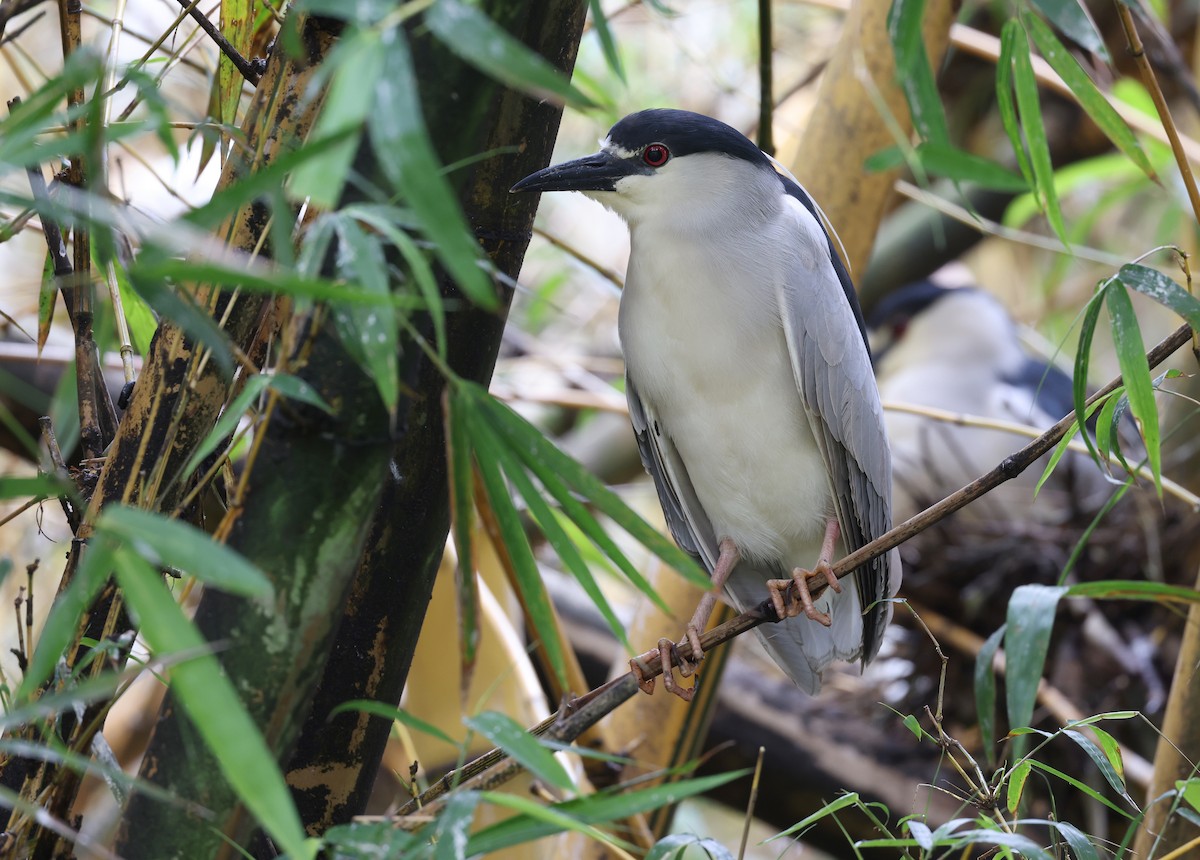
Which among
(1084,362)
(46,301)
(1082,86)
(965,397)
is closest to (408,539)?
(46,301)

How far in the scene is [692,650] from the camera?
3.71ft

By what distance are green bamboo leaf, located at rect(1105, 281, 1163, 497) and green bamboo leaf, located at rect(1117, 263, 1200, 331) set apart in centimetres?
1

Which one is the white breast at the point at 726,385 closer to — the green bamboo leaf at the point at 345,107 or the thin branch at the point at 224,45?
the thin branch at the point at 224,45

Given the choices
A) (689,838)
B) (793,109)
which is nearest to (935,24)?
(689,838)

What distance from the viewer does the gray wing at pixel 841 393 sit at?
1.36 m

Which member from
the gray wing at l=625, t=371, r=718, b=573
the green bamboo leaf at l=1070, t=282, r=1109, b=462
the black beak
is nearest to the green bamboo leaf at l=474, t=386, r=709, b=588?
the green bamboo leaf at l=1070, t=282, r=1109, b=462

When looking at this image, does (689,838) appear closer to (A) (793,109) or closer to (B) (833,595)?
(B) (833,595)

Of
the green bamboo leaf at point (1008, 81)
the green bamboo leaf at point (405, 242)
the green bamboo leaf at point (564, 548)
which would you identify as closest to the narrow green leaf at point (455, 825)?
the green bamboo leaf at point (564, 548)

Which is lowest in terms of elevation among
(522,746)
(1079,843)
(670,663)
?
(1079,843)

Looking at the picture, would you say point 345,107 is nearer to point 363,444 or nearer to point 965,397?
point 363,444

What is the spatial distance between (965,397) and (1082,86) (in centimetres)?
248

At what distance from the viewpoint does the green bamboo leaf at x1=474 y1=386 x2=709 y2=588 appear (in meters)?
0.62

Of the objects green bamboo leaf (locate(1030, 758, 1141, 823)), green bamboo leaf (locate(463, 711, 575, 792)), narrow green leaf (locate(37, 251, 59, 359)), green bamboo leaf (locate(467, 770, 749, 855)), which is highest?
narrow green leaf (locate(37, 251, 59, 359))

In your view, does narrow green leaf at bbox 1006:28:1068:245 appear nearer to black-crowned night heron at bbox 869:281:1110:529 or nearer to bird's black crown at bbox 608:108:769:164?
bird's black crown at bbox 608:108:769:164
